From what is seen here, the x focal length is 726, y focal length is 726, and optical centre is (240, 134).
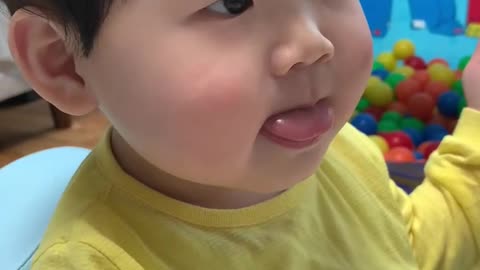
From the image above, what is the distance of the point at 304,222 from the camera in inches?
21.9

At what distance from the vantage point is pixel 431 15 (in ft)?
4.24

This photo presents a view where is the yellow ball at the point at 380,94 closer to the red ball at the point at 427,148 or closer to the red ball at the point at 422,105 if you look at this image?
the red ball at the point at 422,105

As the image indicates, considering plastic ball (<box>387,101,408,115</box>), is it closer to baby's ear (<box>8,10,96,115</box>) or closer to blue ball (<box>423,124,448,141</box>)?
blue ball (<box>423,124,448,141</box>)

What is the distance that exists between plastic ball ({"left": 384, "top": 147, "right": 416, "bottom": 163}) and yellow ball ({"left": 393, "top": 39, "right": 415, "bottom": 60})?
265mm

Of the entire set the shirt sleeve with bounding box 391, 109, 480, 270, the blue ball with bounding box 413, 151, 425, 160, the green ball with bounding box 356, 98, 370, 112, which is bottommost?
the green ball with bounding box 356, 98, 370, 112

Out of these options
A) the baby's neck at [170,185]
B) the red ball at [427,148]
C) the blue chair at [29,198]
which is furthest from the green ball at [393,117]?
the baby's neck at [170,185]

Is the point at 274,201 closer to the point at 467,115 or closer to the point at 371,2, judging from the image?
the point at 467,115

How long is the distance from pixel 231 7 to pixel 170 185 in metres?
0.15

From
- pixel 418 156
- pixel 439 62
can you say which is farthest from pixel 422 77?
pixel 418 156

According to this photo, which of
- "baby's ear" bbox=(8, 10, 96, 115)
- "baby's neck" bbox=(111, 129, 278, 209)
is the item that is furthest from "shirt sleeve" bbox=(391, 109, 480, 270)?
"baby's ear" bbox=(8, 10, 96, 115)

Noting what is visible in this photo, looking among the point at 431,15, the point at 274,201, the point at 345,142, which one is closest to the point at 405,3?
the point at 431,15

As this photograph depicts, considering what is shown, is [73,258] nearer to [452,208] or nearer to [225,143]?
[225,143]

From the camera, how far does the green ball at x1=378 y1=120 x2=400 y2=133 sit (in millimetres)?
1335

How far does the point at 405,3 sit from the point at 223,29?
0.97 metres
